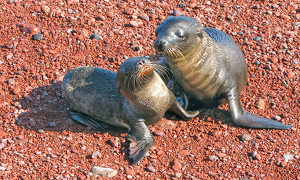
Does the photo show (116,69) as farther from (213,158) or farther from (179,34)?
(213,158)

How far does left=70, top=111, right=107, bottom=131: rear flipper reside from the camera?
6.05 metres

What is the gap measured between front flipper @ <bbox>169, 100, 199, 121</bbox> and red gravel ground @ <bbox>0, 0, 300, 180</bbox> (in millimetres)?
114

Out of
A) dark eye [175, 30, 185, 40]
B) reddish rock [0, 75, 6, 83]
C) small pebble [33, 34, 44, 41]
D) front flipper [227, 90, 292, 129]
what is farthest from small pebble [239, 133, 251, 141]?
small pebble [33, 34, 44, 41]

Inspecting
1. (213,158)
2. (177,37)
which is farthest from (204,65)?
(213,158)

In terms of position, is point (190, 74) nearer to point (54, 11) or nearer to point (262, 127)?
point (262, 127)

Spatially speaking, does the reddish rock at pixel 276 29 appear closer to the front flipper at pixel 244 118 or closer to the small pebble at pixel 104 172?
the front flipper at pixel 244 118

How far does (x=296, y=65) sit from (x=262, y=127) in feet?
5.89

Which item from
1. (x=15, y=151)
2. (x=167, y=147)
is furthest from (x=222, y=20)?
(x=15, y=151)

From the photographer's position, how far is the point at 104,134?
5863mm

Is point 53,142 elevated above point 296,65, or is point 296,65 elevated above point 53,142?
point 296,65

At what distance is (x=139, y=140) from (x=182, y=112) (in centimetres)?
81

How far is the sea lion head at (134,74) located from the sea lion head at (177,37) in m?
0.34

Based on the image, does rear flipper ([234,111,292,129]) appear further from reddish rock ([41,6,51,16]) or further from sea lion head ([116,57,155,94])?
reddish rock ([41,6,51,16])

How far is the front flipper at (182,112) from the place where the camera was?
585 cm
